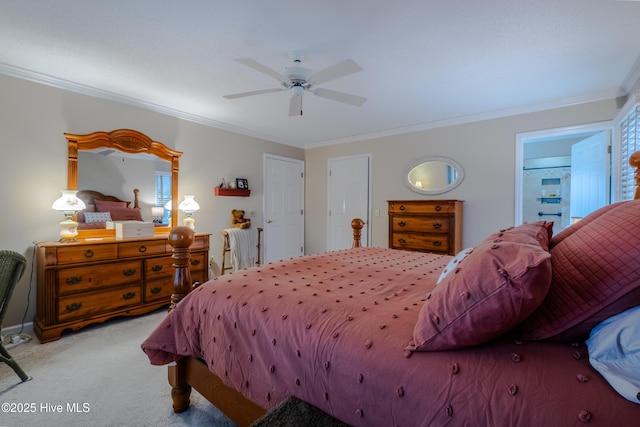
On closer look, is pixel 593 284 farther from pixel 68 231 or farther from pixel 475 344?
pixel 68 231

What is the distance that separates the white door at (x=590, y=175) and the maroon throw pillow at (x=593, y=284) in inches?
115

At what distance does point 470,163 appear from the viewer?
12.9 feet

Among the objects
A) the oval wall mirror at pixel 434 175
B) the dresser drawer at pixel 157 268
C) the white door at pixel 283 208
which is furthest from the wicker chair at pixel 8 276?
the oval wall mirror at pixel 434 175

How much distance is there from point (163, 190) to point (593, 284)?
4040 millimetres

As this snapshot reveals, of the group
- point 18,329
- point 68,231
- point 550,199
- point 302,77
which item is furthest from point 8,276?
point 550,199

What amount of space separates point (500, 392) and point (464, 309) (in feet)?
0.67

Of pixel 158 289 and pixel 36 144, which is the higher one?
pixel 36 144

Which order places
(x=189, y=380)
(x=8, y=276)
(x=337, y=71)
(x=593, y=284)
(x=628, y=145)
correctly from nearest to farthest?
(x=593, y=284) < (x=189, y=380) < (x=8, y=276) < (x=337, y=71) < (x=628, y=145)

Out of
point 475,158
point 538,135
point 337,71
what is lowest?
point 475,158

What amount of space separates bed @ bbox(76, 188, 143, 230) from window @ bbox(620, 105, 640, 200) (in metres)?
4.98

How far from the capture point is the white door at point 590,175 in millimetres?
3086

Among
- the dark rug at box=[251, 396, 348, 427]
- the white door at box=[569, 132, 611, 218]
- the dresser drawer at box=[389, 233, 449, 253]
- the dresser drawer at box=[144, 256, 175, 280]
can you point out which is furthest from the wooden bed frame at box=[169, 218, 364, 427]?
the white door at box=[569, 132, 611, 218]

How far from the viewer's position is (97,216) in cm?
320

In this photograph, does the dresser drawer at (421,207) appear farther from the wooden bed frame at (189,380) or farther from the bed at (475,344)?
the bed at (475,344)
